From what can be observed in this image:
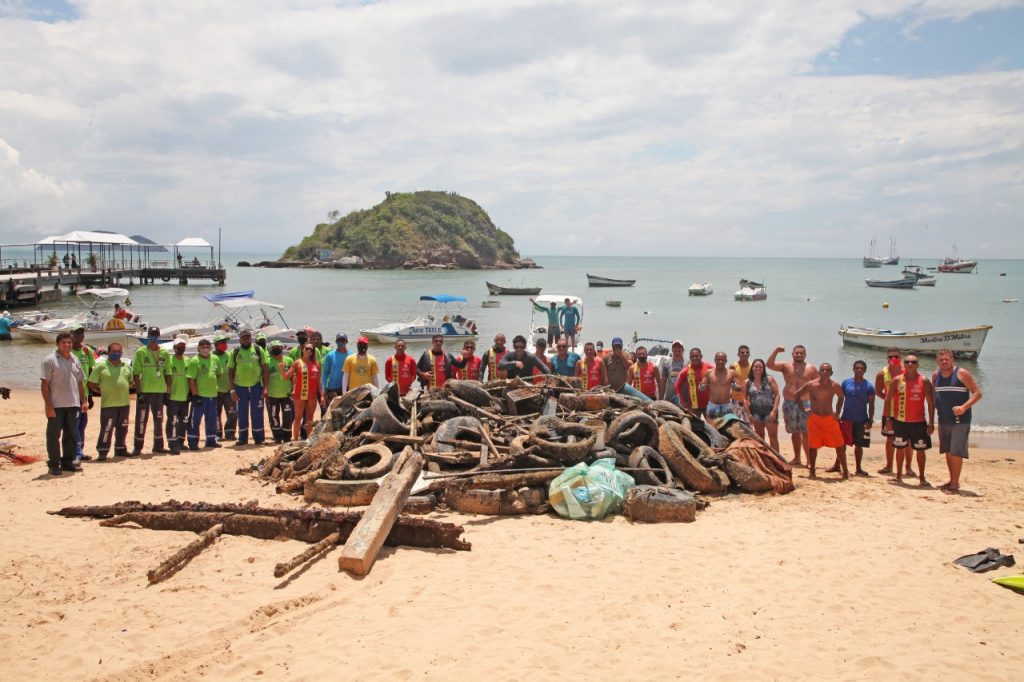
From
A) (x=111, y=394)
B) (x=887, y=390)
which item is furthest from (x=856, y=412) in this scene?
(x=111, y=394)

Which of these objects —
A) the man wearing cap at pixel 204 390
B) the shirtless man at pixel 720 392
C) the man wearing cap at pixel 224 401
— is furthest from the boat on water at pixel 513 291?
the shirtless man at pixel 720 392

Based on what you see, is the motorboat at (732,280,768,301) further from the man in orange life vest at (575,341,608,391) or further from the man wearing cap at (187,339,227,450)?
the man wearing cap at (187,339,227,450)

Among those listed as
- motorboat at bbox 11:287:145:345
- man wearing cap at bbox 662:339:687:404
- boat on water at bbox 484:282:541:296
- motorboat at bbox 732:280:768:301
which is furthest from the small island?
man wearing cap at bbox 662:339:687:404

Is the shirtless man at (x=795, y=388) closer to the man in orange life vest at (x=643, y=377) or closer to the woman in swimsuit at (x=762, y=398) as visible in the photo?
the woman in swimsuit at (x=762, y=398)

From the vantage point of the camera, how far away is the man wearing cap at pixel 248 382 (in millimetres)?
10875

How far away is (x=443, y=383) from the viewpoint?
10.9m

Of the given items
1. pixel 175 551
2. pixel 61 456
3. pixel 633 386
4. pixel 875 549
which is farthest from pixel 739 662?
pixel 61 456

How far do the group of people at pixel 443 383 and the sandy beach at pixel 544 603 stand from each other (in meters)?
1.51

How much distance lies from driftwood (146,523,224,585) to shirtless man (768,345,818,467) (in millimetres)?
6968

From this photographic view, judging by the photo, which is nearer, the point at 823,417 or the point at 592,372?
the point at 823,417

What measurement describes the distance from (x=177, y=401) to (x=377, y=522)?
5.47 meters

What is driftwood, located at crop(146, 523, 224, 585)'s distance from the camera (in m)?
5.91

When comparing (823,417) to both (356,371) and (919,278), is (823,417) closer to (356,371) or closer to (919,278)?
(356,371)

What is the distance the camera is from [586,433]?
8.76m
